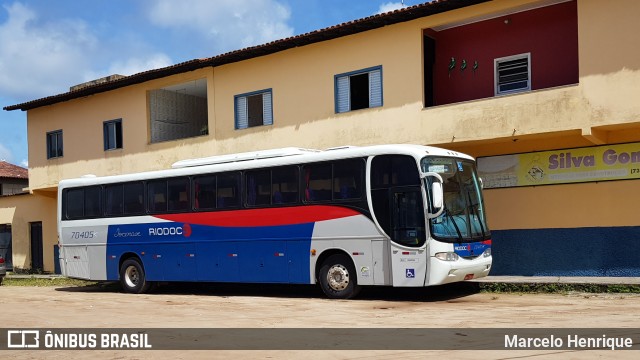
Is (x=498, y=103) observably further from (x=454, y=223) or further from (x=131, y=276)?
(x=131, y=276)

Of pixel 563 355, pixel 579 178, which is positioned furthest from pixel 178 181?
pixel 563 355

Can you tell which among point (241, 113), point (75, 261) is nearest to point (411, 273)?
point (241, 113)

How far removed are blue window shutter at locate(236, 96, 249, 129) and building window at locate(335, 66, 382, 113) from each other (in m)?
3.77

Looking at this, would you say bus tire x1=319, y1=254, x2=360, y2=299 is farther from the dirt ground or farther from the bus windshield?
the bus windshield

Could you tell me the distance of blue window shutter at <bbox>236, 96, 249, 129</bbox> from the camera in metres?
23.8

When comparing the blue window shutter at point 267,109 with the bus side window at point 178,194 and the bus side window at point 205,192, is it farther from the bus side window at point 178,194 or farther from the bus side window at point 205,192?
the bus side window at point 205,192

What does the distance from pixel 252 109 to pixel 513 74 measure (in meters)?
8.36

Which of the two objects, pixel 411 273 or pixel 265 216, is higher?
pixel 265 216

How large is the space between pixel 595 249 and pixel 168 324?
10.8 meters

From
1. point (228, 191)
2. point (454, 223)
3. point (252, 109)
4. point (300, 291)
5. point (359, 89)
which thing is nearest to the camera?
point (454, 223)

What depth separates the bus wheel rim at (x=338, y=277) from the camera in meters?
16.1

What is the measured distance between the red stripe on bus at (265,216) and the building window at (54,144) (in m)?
12.0

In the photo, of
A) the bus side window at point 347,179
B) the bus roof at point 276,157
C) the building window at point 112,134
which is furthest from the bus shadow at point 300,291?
the building window at point 112,134

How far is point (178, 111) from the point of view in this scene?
91.0 ft
